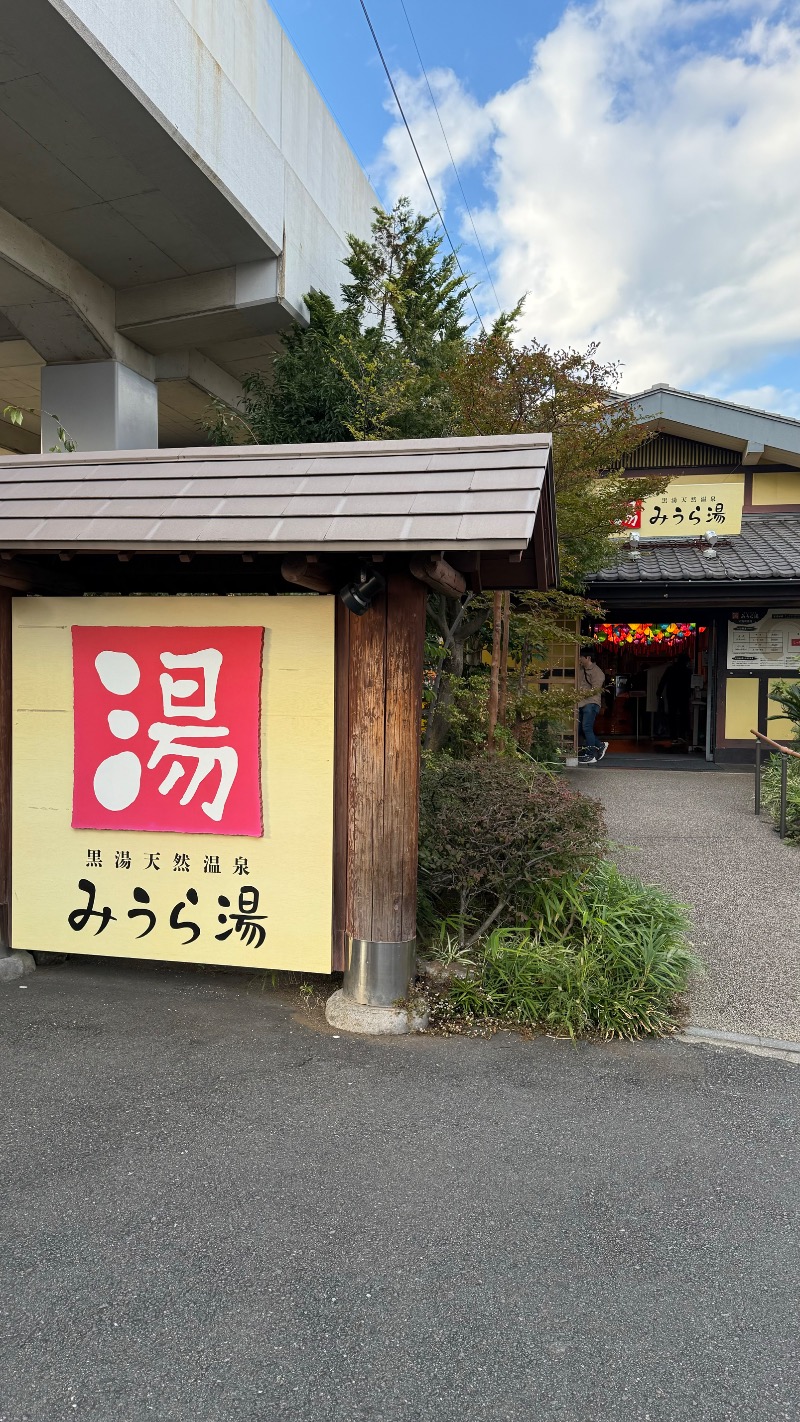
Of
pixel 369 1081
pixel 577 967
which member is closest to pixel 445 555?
pixel 577 967

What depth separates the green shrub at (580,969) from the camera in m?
4.01

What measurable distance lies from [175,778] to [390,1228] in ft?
8.16

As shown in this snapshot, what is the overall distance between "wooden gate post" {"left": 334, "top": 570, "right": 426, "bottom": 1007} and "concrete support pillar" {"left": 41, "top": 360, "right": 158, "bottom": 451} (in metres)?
6.70

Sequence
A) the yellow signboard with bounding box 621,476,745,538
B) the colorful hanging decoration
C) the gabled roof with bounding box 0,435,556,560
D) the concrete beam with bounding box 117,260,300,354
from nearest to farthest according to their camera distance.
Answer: the gabled roof with bounding box 0,435,556,560, the concrete beam with bounding box 117,260,300,354, the yellow signboard with bounding box 621,476,745,538, the colorful hanging decoration

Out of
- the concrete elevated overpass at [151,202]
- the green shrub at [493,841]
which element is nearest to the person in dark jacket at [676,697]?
the concrete elevated overpass at [151,202]

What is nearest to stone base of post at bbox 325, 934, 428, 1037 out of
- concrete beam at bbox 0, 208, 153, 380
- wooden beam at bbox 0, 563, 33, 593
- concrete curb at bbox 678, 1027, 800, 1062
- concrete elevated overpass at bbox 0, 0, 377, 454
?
concrete curb at bbox 678, 1027, 800, 1062

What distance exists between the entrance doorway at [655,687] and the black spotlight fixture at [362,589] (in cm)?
921

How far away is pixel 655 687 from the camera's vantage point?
16078 millimetres

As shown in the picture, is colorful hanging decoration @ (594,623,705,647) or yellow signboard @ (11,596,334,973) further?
colorful hanging decoration @ (594,623,705,647)

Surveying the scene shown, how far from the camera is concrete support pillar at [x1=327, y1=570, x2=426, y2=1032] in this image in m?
4.02

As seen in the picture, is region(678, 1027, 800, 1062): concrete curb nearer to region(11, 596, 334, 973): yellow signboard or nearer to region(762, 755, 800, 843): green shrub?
region(11, 596, 334, 973): yellow signboard

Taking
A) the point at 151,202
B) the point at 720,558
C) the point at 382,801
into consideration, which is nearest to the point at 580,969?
the point at 382,801

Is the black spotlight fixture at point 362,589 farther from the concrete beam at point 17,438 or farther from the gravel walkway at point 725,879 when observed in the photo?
the concrete beam at point 17,438

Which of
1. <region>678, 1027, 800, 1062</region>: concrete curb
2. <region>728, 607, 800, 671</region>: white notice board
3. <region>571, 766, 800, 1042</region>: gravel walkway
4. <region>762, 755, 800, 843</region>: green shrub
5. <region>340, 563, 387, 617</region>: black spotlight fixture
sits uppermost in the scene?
<region>728, 607, 800, 671</region>: white notice board
